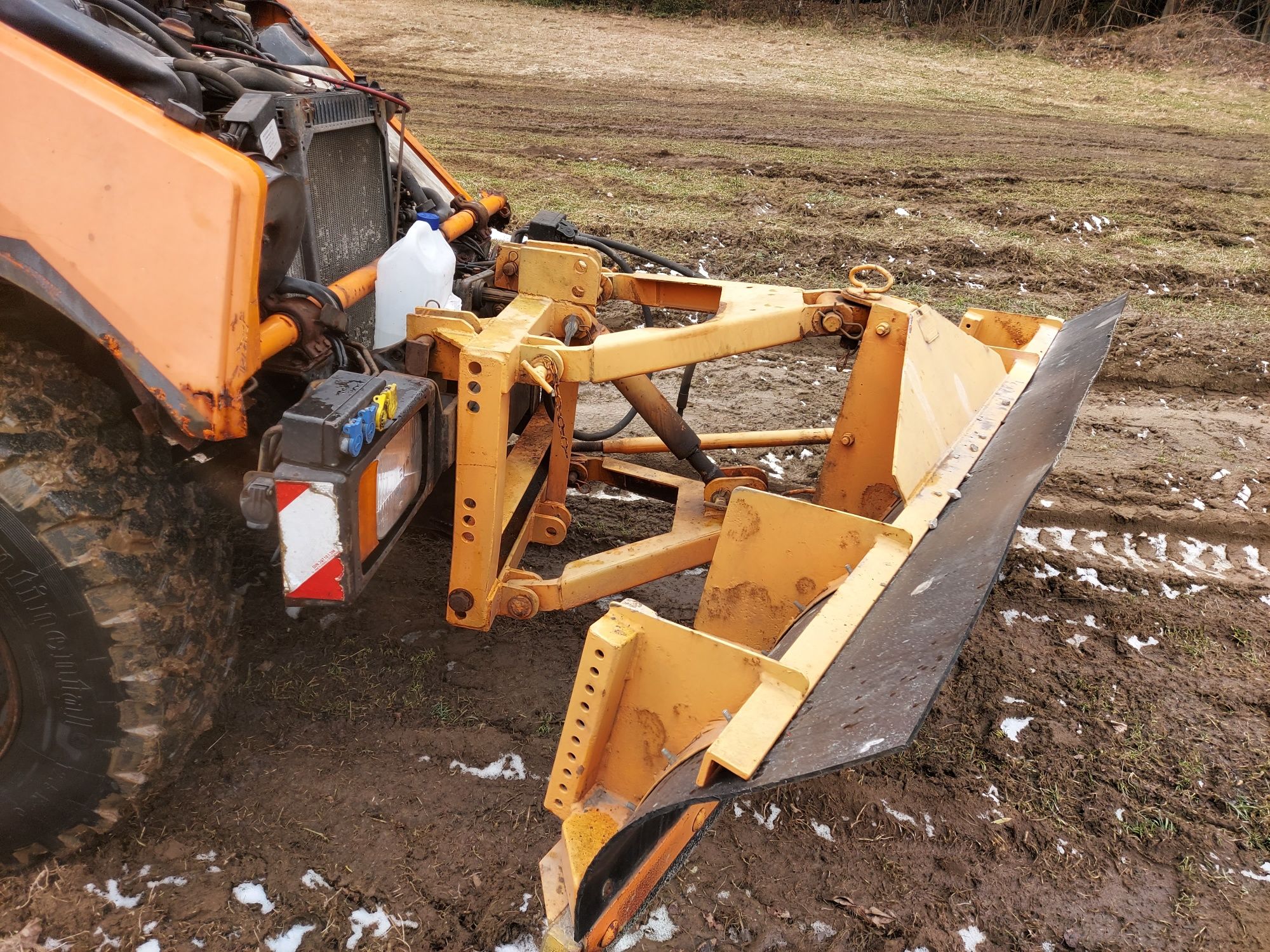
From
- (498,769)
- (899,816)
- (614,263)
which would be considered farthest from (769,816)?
(614,263)

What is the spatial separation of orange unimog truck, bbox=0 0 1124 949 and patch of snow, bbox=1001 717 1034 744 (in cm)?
76

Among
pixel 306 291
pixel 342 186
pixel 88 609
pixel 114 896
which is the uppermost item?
pixel 342 186

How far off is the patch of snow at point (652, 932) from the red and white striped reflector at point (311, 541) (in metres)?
1.01

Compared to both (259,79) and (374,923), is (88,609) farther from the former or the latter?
(259,79)

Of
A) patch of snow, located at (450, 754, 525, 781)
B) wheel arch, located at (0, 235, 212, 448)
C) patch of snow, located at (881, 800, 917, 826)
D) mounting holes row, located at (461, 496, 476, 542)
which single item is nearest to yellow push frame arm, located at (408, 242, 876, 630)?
mounting holes row, located at (461, 496, 476, 542)

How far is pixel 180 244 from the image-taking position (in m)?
1.69

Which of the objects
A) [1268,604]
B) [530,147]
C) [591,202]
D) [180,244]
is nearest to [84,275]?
[180,244]

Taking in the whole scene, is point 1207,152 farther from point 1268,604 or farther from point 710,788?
point 710,788

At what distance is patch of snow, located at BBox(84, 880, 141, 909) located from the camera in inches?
81.3

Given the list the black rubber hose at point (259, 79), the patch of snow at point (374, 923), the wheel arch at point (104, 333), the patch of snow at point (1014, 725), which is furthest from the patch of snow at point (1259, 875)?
the black rubber hose at point (259, 79)

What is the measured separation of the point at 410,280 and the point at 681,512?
113 centimetres

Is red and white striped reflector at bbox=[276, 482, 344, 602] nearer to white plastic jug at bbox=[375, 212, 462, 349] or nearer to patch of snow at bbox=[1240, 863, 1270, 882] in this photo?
white plastic jug at bbox=[375, 212, 462, 349]

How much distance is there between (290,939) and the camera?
2021 millimetres

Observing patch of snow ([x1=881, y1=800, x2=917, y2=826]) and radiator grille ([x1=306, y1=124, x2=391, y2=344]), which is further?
radiator grille ([x1=306, y1=124, x2=391, y2=344])
